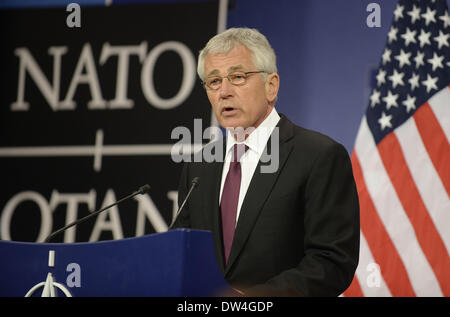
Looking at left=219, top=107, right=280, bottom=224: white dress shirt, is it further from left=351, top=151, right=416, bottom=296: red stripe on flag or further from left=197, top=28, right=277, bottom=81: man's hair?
left=351, top=151, right=416, bottom=296: red stripe on flag

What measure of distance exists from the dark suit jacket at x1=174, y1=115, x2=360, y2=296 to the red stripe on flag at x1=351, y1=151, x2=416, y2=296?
1.55 m

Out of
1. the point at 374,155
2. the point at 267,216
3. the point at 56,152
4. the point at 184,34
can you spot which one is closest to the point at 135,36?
the point at 184,34

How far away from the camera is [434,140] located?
3643mm

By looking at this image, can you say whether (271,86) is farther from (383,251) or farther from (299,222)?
(383,251)

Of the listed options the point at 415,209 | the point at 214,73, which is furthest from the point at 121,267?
the point at 415,209

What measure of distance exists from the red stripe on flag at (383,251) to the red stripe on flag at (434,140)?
1.38 feet

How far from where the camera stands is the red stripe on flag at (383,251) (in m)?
3.59

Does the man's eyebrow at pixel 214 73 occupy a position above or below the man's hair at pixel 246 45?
below

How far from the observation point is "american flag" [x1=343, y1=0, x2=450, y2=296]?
3.58m

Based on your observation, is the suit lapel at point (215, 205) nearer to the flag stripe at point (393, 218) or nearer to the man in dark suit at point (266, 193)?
the man in dark suit at point (266, 193)

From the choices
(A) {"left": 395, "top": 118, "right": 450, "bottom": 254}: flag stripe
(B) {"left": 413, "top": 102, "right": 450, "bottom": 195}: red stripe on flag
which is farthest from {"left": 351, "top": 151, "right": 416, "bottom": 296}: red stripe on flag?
(B) {"left": 413, "top": 102, "right": 450, "bottom": 195}: red stripe on flag

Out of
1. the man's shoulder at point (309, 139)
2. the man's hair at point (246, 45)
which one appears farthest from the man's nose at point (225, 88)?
the man's shoulder at point (309, 139)

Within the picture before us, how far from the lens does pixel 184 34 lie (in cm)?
420
